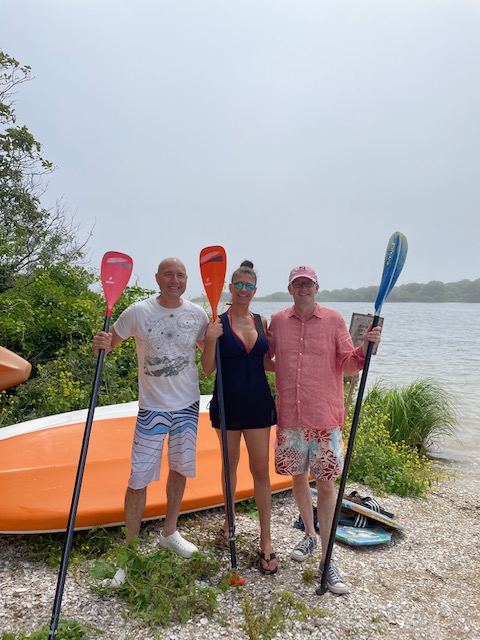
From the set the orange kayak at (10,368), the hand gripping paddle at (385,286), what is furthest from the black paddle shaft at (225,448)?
the orange kayak at (10,368)

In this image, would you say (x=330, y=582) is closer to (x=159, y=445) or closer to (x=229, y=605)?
(x=229, y=605)

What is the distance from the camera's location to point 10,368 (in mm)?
1659

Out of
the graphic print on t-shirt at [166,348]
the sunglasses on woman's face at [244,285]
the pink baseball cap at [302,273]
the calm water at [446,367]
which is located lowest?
the calm water at [446,367]

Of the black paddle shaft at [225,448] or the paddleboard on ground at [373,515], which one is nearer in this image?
the black paddle shaft at [225,448]

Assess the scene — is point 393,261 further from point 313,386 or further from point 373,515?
point 373,515

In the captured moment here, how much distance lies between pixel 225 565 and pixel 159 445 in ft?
3.05

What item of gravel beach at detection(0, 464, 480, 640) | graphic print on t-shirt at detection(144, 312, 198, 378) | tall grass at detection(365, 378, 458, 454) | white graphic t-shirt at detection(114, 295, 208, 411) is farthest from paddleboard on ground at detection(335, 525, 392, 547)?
tall grass at detection(365, 378, 458, 454)

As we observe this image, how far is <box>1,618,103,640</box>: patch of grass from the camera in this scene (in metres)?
2.32

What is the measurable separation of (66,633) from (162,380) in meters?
1.29

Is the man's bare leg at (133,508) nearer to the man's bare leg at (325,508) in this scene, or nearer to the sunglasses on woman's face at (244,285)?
the man's bare leg at (325,508)

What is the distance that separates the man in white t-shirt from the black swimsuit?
187 mm

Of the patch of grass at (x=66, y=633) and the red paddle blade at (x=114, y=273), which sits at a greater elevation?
the red paddle blade at (x=114, y=273)

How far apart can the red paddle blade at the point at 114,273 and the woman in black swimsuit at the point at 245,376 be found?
1.92 feet

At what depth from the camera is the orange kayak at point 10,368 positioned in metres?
1.65
